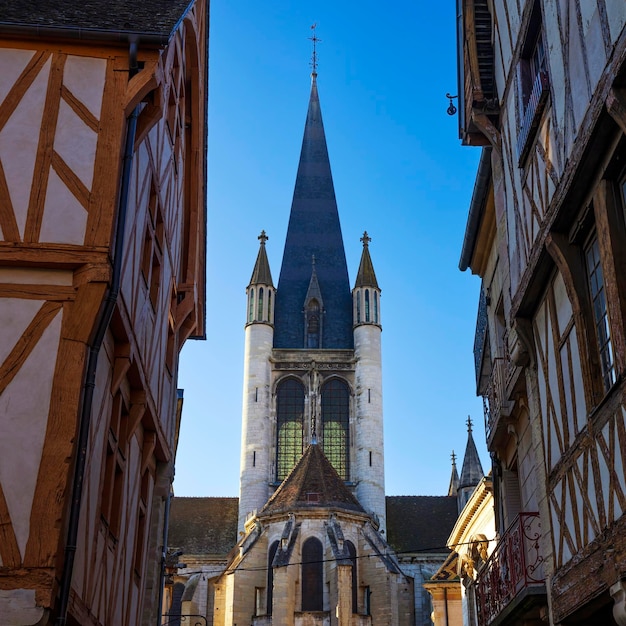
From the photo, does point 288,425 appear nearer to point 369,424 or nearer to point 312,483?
point 369,424

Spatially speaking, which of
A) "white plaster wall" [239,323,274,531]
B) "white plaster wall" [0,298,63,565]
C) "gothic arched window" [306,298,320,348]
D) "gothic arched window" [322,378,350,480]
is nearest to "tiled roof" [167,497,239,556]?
"white plaster wall" [239,323,274,531]

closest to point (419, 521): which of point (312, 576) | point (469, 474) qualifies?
point (469, 474)

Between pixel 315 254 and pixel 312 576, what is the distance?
21027mm

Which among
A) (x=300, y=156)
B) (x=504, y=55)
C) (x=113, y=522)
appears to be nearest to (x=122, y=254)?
(x=113, y=522)

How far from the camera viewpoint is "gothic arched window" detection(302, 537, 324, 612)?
3048cm

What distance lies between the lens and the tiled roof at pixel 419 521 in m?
40.8

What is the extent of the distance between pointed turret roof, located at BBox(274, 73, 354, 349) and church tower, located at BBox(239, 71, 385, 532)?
6 cm

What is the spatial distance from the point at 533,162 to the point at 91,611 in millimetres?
5295

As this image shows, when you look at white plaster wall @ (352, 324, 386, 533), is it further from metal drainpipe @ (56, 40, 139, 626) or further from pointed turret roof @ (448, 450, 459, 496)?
metal drainpipe @ (56, 40, 139, 626)

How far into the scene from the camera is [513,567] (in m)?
9.08

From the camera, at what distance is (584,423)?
274 inches

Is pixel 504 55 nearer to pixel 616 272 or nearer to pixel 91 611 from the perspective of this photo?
Answer: pixel 616 272

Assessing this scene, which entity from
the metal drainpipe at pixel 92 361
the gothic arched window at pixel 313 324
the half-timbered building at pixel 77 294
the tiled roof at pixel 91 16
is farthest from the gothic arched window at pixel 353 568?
the metal drainpipe at pixel 92 361

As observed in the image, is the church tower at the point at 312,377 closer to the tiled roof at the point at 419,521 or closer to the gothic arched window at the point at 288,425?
the gothic arched window at the point at 288,425
